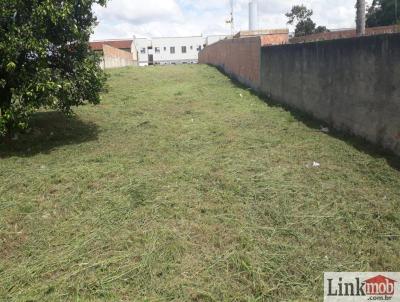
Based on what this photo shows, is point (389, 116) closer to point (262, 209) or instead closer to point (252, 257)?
point (262, 209)

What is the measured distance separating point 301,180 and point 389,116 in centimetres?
200

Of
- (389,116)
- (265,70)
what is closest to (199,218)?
(389,116)

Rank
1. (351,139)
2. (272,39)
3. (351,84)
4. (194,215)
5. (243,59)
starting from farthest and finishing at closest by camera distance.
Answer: (243,59) → (272,39) → (351,84) → (351,139) → (194,215)

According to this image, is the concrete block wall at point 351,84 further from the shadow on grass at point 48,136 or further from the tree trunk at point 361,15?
the shadow on grass at point 48,136

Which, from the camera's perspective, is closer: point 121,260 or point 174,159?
point 121,260

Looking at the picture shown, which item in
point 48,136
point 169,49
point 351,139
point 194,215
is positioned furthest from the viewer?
point 169,49

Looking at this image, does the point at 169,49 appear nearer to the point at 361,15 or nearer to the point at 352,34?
the point at 352,34

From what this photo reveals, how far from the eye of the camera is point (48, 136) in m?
8.59

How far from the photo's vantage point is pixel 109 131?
8984 millimetres

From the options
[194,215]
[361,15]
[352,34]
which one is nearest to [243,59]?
[352,34]

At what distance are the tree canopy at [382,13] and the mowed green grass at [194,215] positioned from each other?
17.8m

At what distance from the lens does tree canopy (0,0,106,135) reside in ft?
21.8

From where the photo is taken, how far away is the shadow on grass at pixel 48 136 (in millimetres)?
7680

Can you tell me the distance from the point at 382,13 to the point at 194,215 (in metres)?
23.3
